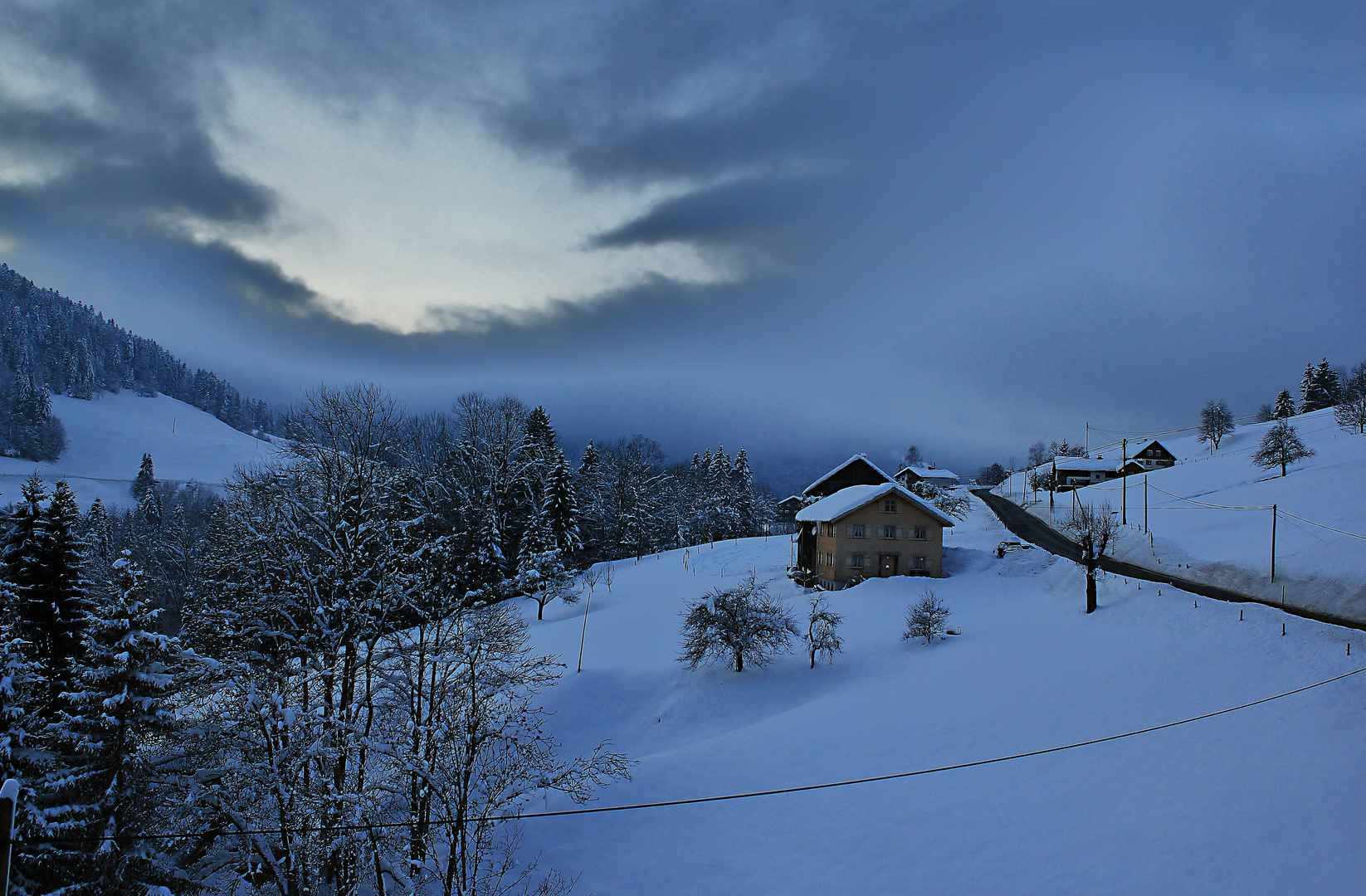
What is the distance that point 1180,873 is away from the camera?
1136 cm

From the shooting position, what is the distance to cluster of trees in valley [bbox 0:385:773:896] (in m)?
12.3

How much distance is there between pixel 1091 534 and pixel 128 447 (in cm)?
16517

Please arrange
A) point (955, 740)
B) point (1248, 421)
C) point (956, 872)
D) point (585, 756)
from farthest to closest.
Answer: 1. point (1248, 421)
2. point (585, 756)
3. point (955, 740)
4. point (956, 872)

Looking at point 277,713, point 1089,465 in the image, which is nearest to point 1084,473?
point 1089,465

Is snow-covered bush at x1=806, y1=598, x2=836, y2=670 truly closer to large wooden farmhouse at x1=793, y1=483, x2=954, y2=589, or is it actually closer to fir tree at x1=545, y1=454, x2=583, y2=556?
large wooden farmhouse at x1=793, y1=483, x2=954, y2=589

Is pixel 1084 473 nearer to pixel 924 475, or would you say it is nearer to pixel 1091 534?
pixel 924 475

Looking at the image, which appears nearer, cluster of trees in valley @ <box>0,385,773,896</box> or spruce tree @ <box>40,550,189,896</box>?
spruce tree @ <box>40,550,189,896</box>

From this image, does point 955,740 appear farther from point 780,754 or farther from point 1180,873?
point 1180,873

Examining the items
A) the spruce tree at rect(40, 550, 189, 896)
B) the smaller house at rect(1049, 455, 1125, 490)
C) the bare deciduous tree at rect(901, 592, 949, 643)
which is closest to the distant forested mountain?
the spruce tree at rect(40, 550, 189, 896)

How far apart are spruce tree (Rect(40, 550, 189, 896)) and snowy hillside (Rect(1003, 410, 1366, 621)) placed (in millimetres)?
38442

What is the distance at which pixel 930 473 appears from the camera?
9444cm

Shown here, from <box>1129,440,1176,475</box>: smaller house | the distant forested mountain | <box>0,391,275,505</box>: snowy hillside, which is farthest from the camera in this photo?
the distant forested mountain

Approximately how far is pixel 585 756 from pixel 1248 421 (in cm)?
13281

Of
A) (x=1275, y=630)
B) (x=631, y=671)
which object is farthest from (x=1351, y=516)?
(x=631, y=671)
